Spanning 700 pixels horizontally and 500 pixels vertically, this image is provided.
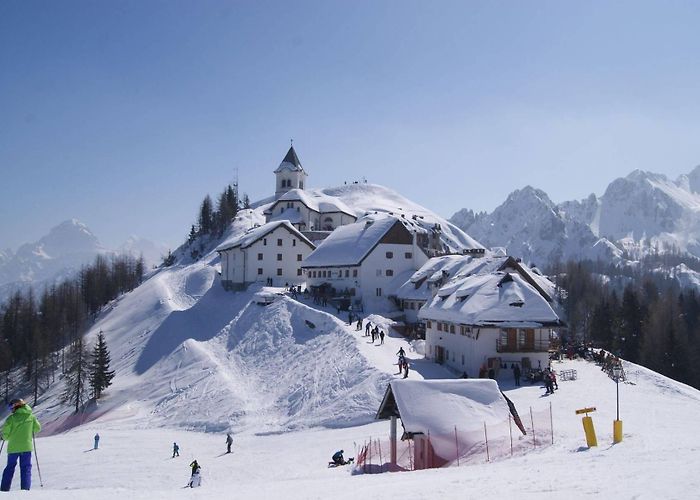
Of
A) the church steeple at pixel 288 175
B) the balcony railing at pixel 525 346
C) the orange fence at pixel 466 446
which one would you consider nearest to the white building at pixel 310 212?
the church steeple at pixel 288 175

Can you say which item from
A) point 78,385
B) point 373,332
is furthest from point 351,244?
point 78,385

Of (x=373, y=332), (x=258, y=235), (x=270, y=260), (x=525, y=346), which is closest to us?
(x=525, y=346)

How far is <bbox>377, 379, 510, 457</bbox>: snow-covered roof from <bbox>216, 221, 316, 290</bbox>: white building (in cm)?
4896

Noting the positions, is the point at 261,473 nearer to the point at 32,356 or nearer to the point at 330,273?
the point at 330,273

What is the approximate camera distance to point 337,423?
37.5 meters

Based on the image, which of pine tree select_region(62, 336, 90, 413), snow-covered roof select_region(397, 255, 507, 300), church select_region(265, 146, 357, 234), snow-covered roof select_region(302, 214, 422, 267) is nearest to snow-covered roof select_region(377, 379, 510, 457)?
snow-covered roof select_region(397, 255, 507, 300)

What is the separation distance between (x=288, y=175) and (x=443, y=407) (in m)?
106

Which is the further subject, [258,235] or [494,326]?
[258,235]

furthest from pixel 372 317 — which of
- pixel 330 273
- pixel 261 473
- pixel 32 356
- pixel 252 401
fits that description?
pixel 32 356

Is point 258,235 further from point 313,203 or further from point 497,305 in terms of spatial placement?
point 497,305

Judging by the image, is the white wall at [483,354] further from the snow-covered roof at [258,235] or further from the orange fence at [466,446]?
the snow-covered roof at [258,235]

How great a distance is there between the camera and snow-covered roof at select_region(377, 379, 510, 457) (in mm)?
22281

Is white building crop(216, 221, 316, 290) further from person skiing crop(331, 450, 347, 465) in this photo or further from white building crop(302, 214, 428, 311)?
person skiing crop(331, 450, 347, 465)

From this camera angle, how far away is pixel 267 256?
72.4m
